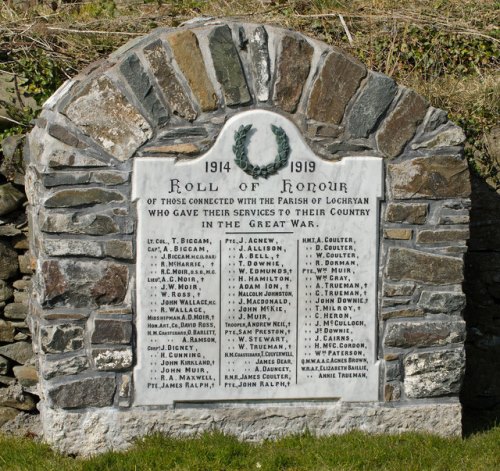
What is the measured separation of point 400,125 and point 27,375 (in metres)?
3.00

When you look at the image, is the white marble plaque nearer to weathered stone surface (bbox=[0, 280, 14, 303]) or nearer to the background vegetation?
weathered stone surface (bbox=[0, 280, 14, 303])

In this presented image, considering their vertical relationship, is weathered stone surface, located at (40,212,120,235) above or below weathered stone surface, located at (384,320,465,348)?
above

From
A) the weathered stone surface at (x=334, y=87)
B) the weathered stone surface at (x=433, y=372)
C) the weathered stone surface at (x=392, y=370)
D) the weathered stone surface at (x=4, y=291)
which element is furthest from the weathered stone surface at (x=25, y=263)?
the weathered stone surface at (x=433, y=372)

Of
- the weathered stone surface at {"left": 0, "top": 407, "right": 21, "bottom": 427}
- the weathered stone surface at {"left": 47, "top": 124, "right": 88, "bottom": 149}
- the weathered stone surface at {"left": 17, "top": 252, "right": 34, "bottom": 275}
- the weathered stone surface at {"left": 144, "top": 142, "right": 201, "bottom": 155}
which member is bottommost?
the weathered stone surface at {"left": 0, "top": 407, "right": 21, "bottom": 427}

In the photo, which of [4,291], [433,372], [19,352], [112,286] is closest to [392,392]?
Result: [433,372]

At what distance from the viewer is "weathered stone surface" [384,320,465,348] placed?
17.7 feet

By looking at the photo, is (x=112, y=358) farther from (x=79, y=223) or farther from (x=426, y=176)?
(x=426, y=176)

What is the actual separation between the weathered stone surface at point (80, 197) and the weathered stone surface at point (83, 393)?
103 cm

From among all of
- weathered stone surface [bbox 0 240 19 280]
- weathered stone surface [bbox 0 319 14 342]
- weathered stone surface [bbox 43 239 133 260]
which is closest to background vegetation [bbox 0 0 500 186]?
weathered stone surface [bbox 0 240 19 280]

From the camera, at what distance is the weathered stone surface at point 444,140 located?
211 inches

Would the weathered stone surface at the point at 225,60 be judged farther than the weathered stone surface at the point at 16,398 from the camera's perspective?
No

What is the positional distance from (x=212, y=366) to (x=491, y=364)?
231 centimetres

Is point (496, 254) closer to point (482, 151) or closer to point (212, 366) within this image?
point (482, 151)

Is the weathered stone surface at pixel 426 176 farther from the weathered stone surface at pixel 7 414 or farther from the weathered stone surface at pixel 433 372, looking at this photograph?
the weathered stone surface at pixel 7 414
